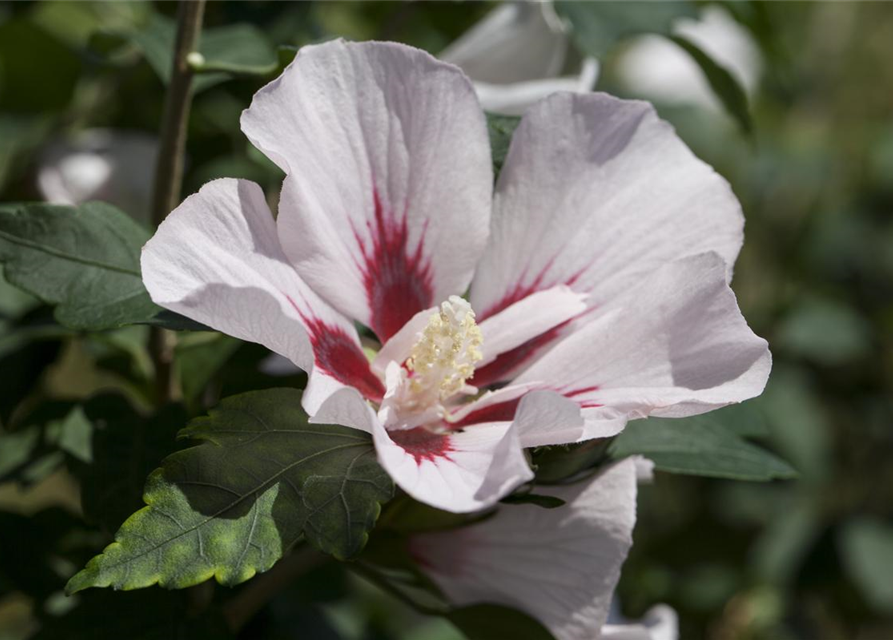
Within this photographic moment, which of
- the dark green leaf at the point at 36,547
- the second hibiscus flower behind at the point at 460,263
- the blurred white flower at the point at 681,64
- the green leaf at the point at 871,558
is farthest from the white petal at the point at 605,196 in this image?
the blurred white flower at the point at 681,64

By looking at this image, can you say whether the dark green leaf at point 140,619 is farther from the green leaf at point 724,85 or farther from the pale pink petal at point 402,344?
the green leaf at point 724,85

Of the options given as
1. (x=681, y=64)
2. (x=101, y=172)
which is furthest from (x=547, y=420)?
(x=681, y=64)

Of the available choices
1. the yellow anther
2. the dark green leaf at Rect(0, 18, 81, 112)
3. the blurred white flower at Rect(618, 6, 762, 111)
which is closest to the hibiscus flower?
the yellow anther

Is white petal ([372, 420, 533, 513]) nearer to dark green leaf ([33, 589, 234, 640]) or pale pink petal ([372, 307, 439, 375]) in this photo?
pale pink petal ([372, 307, 439, 375])

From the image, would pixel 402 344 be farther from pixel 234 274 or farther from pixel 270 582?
pixel 270 582

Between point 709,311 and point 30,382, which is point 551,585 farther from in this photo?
point 30,382

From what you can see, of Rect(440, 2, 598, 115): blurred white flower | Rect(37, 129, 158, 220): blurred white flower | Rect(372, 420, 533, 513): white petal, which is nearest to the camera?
Rect(372, 420, 533, 513): white petal
